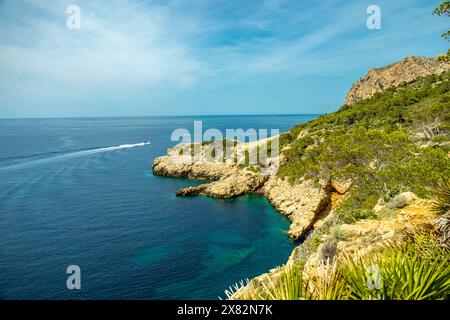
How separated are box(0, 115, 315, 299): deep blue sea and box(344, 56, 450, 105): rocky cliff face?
63365 mm

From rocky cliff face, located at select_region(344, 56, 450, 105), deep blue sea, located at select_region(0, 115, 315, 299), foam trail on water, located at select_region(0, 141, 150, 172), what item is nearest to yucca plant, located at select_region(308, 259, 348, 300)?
deep blue sea, located at select_region(0, 115, 315, 299)

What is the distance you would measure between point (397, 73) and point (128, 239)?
84989 mm

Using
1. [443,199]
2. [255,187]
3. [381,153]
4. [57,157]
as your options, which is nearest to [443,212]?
[443,199]

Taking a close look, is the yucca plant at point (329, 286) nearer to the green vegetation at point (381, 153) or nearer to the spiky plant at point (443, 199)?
the spiky plant at point (443, 199)

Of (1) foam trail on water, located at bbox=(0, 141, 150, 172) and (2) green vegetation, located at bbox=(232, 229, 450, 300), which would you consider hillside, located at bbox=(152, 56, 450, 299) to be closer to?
(2) green vegetation, located at bbox=(232, 229, 450, 300)

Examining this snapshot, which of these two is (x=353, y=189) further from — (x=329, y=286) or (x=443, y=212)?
(x=329, y=286)

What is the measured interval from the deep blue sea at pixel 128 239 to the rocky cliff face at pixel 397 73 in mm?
63365

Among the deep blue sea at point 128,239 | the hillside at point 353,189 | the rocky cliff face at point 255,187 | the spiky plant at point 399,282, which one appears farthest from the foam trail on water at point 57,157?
the spiky plant at point 399,282

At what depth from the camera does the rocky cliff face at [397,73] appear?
80.1 metres

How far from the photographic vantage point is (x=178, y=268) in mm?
25250

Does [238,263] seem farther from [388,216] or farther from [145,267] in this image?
[388,216]

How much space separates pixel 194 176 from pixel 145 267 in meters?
33.5

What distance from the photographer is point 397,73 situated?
281 ft
